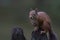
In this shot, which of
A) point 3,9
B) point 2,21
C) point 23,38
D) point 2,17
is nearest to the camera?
point 23,38

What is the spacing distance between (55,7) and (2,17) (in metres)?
1.48

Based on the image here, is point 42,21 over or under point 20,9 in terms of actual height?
under

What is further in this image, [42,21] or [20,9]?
[20,9]

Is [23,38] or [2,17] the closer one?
[23,38]

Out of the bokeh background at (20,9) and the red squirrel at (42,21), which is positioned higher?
the bokeh background at (20,9)

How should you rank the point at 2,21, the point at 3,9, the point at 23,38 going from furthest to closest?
the point at 3,9, the point at 2,21, the point at 23,38

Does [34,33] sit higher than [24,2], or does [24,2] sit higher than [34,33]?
[24,2]

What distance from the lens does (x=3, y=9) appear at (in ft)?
46.7

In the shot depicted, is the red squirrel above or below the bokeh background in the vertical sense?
below

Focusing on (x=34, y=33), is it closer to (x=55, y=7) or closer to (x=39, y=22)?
(x=39, y=22)

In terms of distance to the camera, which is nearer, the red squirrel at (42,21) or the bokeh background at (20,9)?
the red squirrel at (42,21)

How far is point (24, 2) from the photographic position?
47.6ft

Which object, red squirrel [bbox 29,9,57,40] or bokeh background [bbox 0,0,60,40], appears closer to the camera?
red squirrel [bbox 29,9,57,40]

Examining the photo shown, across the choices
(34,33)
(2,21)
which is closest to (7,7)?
(2,21)
